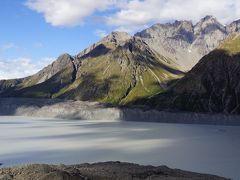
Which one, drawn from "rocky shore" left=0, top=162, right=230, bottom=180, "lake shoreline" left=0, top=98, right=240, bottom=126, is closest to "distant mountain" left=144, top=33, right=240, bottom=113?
"lake shoreline" left=0, top=98, right=240, bottom=126

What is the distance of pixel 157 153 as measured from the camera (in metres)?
57.2

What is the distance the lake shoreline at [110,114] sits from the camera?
501 feet

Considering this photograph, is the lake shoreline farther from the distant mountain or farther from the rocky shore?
the rocky shore

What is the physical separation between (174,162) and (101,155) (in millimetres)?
10156

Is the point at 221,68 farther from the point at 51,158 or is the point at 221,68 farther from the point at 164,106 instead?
the point at 51,158

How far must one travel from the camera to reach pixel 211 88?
181 meters

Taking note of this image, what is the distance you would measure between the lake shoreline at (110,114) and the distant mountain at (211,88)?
48.1 feet

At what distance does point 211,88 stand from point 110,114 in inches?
1717

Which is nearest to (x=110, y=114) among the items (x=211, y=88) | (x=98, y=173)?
(x=211, y=88)

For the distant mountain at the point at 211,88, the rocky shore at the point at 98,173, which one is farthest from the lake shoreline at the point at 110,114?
the rocky shore at the point at 98,173

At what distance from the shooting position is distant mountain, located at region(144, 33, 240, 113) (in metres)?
171

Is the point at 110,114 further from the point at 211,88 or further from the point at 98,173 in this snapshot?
the point at 98,173

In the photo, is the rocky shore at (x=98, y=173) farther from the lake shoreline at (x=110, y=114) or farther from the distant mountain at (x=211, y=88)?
the distant mountain at (x=211, y=88)

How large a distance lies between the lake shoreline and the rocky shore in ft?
367
